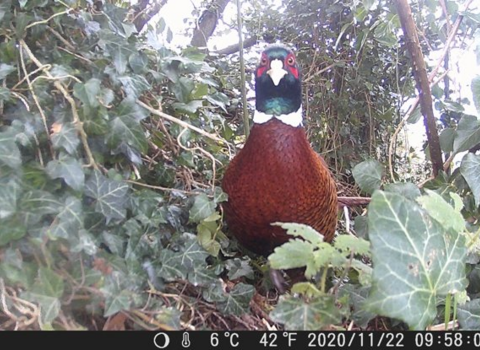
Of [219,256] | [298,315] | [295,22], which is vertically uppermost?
[295,22]

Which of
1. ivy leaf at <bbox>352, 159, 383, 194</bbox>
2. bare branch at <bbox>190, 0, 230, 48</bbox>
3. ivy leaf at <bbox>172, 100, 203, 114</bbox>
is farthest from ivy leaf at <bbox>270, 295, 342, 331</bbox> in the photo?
bare branch at <bbox>190, 0, 230, 48</bbox>

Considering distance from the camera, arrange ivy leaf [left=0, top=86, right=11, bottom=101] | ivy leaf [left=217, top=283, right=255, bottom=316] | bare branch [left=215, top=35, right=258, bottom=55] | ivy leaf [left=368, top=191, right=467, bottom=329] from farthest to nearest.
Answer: bare branch [left=215, top=35, right=258, bottom=55], ivy leaf [left=217, top=283, right=255, bottom=316], ivy leaf [left=0, top=86, right=11, bottom=101], ivy leaf [left=368, top=191, right=467, bottom=329]

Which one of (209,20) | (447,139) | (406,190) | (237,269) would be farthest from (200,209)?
(209,20)

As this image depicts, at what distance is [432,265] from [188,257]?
48 centimetres

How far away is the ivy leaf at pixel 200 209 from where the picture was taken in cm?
118

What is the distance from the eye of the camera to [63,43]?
110 centimetres

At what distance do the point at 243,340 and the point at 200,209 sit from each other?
0.41 m

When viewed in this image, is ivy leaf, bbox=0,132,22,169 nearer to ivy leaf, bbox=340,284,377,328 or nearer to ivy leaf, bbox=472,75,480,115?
ivy leaf, bbox=340,284,377,328

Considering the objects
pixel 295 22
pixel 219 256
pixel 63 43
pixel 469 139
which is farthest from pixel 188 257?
pixel 295 22

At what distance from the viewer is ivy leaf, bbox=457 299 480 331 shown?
0.94m

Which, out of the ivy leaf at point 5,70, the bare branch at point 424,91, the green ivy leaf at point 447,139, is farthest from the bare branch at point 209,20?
the ivy leaf at point 5,70

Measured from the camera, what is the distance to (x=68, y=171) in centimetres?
87

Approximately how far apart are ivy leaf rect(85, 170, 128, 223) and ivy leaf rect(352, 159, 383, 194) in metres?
0.78

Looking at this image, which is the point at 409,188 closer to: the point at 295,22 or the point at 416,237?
the point at 416,237
